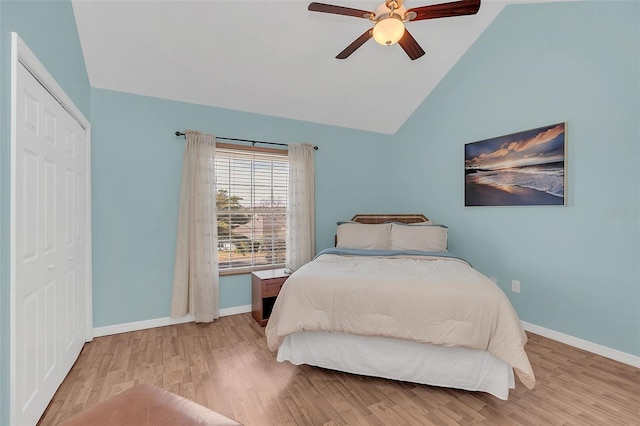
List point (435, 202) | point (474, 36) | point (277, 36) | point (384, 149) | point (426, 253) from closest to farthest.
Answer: point (277, 36) < point (426, 253) < point (474, 36) < point (435, 202) < point (384, 149)

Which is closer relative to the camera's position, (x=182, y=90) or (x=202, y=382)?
(x=202, y=382)

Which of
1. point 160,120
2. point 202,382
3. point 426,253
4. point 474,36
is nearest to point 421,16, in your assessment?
point 474,36

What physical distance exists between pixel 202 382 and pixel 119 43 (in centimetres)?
299

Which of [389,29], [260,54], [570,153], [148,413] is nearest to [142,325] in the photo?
[148,413]

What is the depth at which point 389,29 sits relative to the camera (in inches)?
72.3

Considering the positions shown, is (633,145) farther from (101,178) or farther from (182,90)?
(101,178)

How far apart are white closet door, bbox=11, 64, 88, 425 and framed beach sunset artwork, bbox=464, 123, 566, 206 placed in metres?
3.91

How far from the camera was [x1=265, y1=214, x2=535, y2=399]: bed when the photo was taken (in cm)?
181

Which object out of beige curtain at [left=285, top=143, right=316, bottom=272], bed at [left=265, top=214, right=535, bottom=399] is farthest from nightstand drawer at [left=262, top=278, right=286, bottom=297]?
bed at [left=265, top=214, right=535, bottom=399]

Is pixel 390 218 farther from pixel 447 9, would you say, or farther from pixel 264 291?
pixel 447 9

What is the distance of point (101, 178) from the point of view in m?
2.84

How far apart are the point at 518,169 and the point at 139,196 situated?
13.1 ft

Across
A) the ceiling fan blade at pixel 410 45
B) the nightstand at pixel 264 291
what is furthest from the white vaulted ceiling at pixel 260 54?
the nightstand at pixel 264 291

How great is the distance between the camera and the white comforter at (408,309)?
5.90 feet
